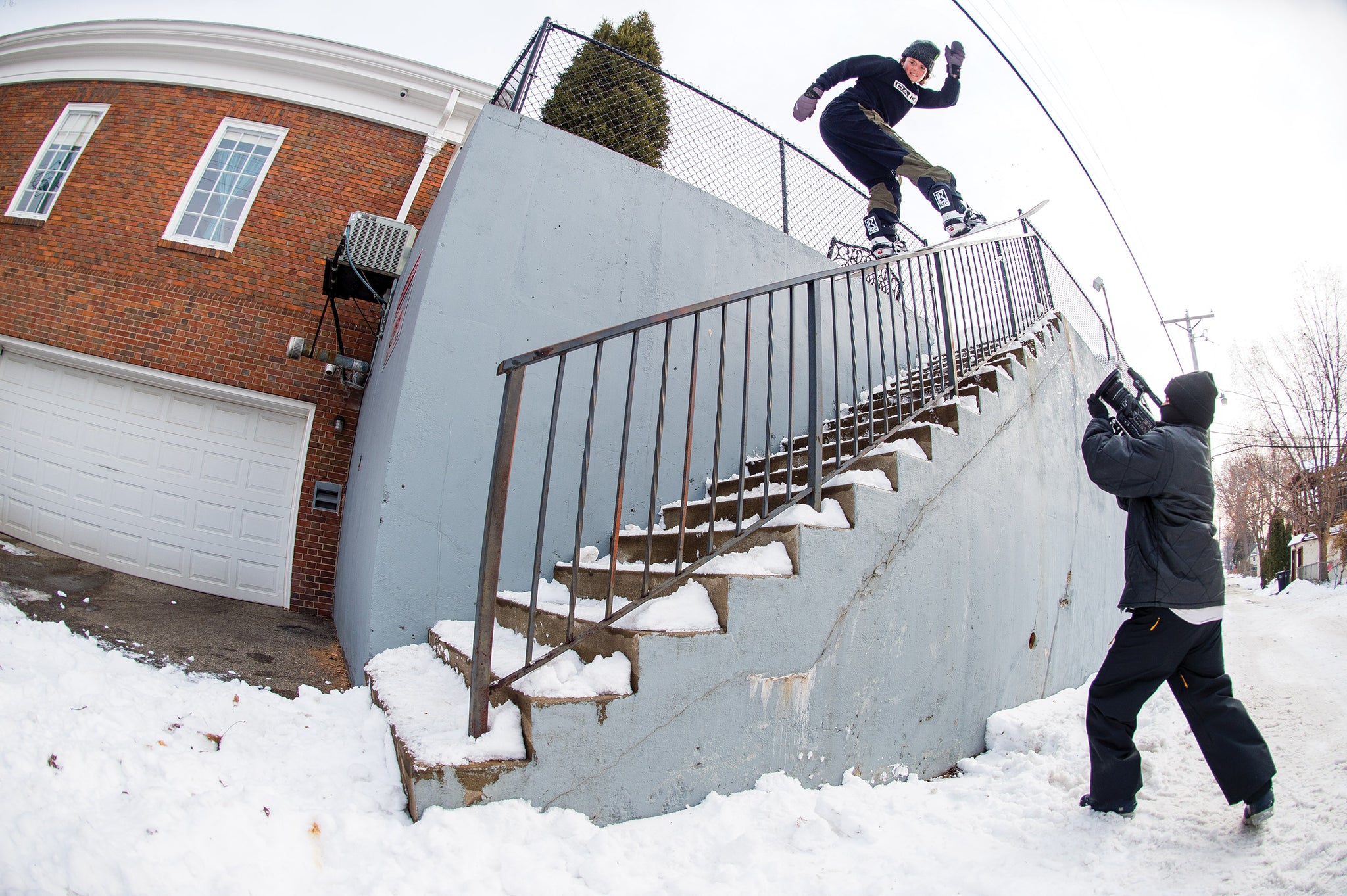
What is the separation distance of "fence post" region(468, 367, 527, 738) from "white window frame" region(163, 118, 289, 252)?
279 inches

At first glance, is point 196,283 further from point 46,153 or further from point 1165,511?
point 1165,511

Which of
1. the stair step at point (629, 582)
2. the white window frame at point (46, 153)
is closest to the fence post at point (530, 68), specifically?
the stair step at point (629, 582)

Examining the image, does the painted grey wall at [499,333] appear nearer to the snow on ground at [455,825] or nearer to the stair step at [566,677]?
the snow on ground at [455,825]

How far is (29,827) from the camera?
1425mm

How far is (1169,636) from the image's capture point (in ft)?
6.97

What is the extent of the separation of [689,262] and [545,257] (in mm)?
1139

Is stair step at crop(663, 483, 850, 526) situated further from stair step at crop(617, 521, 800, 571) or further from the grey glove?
the grey glove

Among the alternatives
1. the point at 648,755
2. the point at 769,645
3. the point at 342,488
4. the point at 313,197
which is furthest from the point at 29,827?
the point at 313,197

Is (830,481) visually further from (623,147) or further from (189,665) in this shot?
(623,147)

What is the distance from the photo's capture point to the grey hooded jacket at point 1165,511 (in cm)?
215

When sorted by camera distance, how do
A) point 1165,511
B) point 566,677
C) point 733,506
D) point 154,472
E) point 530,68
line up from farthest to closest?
point 154,472, point 530,68, point 733,506, point 1165,511, point 566,677

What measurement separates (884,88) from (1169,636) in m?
4.37

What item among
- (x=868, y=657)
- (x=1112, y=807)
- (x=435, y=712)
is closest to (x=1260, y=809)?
(x=1112, y=807)

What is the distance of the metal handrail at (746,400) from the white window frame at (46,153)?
314 inches
